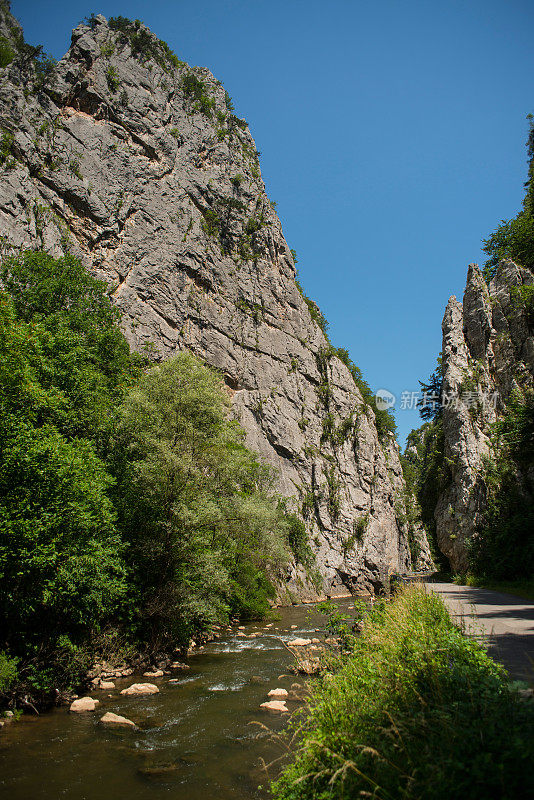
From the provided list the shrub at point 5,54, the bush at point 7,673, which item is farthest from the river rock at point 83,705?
the shrub at point 5,54

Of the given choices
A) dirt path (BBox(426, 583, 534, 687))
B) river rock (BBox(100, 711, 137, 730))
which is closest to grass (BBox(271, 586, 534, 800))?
dirt path (BBox(426, 583, 534, 687))

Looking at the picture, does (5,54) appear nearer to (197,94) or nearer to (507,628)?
(197,94)

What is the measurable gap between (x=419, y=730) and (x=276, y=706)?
310 inches

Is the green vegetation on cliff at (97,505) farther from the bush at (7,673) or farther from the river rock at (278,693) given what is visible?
the river rock at (278,693)

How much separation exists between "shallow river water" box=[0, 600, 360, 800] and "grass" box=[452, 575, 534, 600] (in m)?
9.30

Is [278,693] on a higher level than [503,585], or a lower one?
lower

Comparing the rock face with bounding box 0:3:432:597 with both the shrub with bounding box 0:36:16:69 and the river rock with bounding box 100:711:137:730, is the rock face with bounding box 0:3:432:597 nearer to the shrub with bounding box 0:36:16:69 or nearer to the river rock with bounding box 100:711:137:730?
the shrub with bounding box 0:36:16:69

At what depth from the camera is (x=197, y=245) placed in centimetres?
4688

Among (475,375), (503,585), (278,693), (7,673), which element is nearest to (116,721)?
(7,673)

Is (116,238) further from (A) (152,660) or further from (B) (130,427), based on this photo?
(A) (152,660)

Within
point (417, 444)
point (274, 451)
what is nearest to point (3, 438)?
point (274, 451)

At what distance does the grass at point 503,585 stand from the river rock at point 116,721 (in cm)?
1303

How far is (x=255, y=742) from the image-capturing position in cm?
859

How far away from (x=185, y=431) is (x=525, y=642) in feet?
44.4
